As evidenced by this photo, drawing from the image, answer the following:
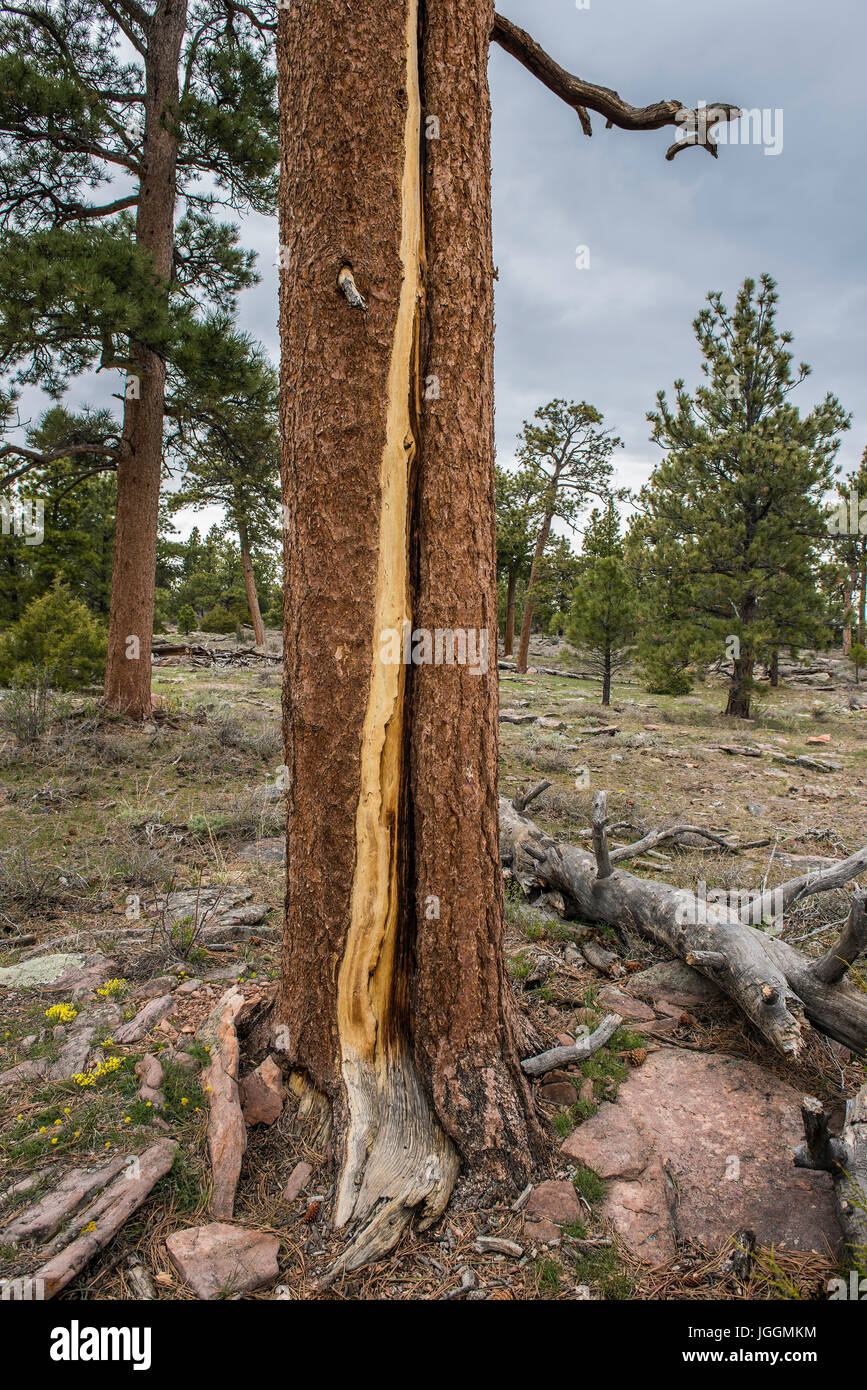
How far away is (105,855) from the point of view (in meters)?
4.57

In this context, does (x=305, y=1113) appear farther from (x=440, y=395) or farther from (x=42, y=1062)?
(x=440, y=395)

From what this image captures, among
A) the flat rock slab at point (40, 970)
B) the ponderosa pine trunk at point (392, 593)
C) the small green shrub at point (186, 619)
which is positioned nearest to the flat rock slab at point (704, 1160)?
the ponderosa pine trunk at point (392, 593)

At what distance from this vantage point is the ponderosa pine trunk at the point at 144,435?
27.3 ft

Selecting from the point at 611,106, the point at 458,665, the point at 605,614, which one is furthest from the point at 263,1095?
the point at 605,614

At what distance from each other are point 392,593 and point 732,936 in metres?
2.10

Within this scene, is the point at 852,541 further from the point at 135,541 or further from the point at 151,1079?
the point at 151,1079

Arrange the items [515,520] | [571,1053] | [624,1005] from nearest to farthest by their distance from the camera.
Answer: [571,1053] → [624,1005] → [515,520]

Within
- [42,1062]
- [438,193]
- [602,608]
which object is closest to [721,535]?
[602,608]

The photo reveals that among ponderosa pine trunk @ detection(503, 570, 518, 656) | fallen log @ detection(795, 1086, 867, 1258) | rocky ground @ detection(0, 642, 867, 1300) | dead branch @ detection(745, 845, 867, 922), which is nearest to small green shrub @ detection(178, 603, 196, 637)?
ponderosa pine trunk @ detection(503, 570, 518, 656)

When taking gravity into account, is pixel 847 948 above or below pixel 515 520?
below

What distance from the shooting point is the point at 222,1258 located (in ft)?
5.85

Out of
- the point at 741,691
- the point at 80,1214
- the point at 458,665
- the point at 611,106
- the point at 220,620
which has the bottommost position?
the point at 80,1214

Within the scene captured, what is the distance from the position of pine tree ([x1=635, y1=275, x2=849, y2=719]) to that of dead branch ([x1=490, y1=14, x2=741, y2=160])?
1184cm

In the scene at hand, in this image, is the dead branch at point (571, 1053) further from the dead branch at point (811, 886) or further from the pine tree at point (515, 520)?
the pine tree at point (515, 520)
